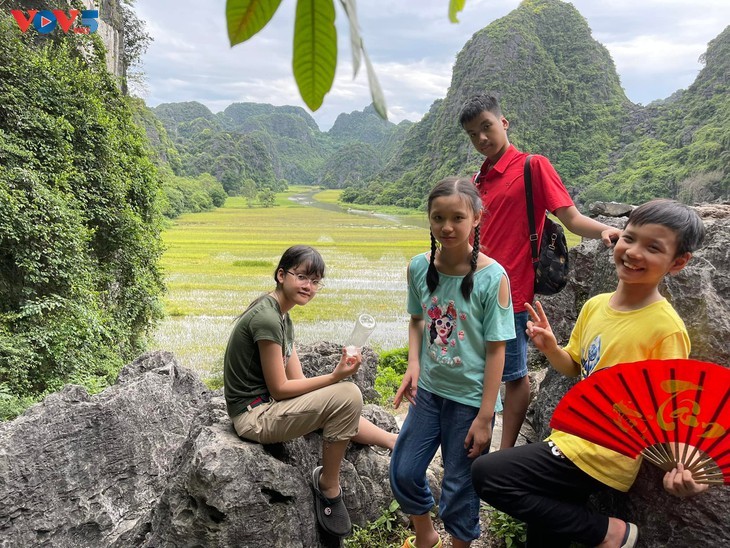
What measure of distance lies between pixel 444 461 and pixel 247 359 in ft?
2.60

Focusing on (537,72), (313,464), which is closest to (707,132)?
(537,72)

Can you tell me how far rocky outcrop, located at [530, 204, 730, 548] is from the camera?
1351mm

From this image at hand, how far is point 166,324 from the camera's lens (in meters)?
8.41

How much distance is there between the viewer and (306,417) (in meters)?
1.73

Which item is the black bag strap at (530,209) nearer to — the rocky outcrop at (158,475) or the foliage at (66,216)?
the rocky outcrop at (158,475)

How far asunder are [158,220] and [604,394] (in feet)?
18.7

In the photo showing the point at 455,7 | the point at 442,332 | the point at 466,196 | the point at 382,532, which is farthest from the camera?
the point at 382,532

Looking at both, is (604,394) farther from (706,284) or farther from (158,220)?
(158,220)

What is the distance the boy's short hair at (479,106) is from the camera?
172 centimetres

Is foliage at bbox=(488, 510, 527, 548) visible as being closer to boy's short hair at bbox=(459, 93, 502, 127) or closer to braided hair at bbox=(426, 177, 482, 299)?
braided hair at bbox=(426, 177, 482, 299)

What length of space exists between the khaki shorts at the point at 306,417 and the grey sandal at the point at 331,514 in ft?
0.89

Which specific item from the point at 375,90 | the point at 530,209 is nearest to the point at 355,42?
the point at 375,90

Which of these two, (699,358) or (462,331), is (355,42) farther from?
(699,358)

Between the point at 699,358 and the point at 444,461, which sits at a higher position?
the point at 699,358
